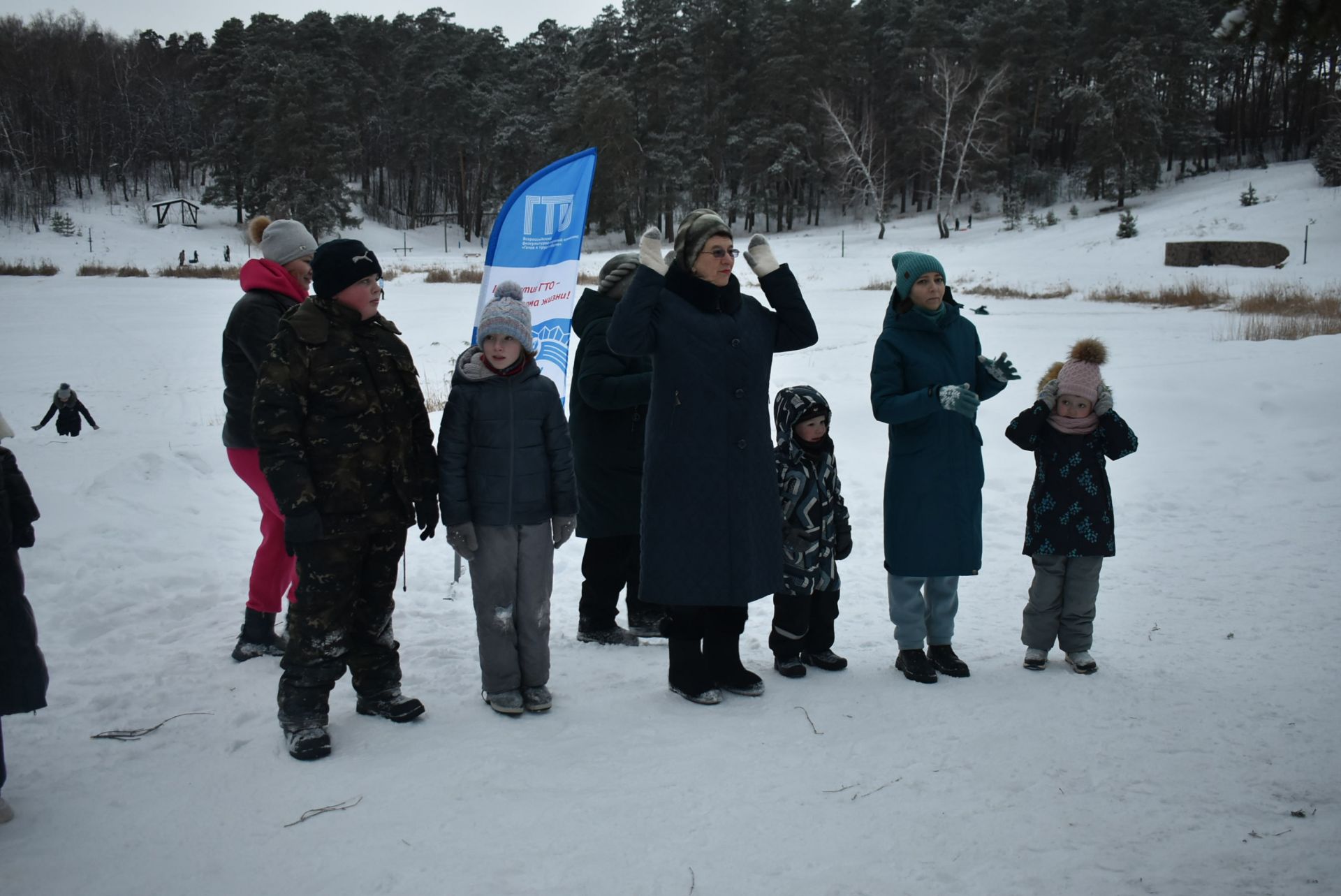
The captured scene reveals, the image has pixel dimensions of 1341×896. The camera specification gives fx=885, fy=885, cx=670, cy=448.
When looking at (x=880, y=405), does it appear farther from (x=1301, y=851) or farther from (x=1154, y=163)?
(x=1154, y=163)

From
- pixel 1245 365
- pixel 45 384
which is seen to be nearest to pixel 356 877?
pixel 1245 365

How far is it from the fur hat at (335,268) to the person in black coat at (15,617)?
1172 mm

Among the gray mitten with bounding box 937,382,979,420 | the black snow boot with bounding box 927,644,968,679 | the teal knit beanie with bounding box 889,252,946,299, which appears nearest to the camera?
the gray mitten with bounding box 937,382,979,420

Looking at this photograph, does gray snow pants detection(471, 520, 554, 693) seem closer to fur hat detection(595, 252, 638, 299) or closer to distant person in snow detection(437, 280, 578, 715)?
distant person in snow detection(437, 280, 578, 715)

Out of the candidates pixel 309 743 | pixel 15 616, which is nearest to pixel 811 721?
pixel 309 743

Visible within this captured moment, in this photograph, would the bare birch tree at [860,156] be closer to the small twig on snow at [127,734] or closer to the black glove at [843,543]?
the black glove at [843,543]

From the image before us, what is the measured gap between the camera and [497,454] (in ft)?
11.6

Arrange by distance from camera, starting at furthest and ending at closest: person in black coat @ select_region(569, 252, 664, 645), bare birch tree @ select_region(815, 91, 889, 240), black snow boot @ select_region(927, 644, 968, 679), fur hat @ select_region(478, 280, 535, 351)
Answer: bare birch tree @ select_region(815, 91, 889, 240)
person in black coat @ select_region(569, 252, 664, 645)
black snow boot @ select_region(927, 644, 968, 679)
fur hat @ select_region(478, 280, 535, 351)

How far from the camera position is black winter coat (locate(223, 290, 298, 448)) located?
4.01 metres

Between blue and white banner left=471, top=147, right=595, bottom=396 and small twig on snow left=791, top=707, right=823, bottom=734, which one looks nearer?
small twig on snow left=791, top=707, right=823, bottom=734

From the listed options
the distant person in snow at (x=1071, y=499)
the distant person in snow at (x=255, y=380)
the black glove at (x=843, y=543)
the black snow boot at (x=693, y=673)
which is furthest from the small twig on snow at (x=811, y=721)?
the distant person in snow at (x=255, y=380)

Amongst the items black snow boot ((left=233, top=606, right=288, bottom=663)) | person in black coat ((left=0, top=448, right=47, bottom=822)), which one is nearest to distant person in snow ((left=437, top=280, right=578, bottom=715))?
black snow boot ((left=233, top=606, right=288, bottom=663))

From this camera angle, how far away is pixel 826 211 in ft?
181

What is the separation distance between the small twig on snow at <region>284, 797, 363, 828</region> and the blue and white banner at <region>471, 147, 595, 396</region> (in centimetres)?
316
